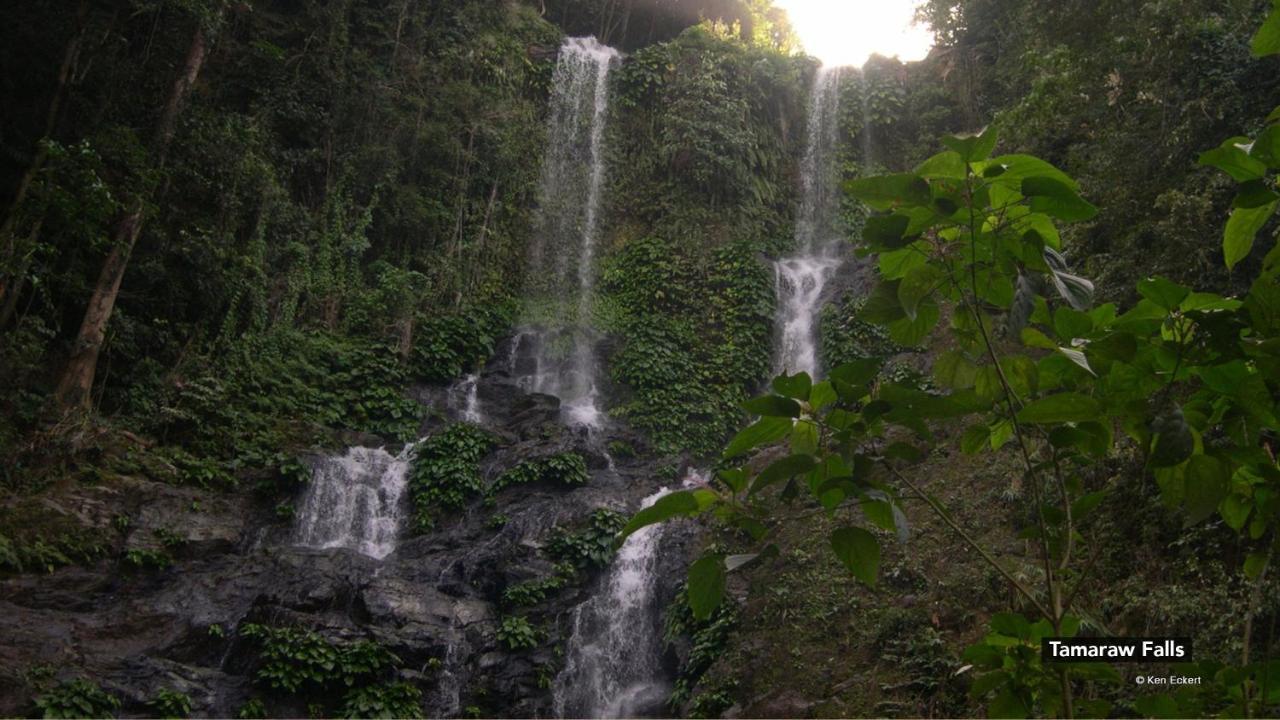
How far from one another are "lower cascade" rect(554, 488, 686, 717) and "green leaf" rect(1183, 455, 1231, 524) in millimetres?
8952

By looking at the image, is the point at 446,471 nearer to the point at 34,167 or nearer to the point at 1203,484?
the point at 34,167

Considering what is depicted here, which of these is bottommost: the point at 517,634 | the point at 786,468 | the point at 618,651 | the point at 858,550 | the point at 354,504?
the point at 618,651

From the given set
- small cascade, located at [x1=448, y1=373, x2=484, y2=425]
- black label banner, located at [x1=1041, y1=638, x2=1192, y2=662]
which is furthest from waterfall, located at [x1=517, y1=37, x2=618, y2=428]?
black label banner, located at [x1=1041, y1=638, x2=1192, y2=662]

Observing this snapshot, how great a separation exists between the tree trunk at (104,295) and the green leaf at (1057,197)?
11.9 meters

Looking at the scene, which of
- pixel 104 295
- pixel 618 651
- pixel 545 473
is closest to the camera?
pixel 618 651

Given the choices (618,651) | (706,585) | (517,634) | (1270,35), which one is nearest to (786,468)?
(706,585)

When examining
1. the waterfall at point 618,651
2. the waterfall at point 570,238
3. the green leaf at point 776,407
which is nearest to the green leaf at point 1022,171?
the green leaf at point 776,407

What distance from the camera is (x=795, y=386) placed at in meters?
1.27

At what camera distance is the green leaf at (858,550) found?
3.93ft

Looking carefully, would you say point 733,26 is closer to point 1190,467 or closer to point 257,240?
point 257,240

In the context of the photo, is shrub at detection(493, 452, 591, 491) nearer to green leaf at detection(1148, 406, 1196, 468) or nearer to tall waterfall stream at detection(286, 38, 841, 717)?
tall waterfall stream at detection(286, 38, 841, 717)

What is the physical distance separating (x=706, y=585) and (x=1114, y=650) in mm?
689

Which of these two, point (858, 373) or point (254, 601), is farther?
point (254, 601)

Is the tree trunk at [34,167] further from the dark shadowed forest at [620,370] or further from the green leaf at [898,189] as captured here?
the green leaf at [898,189]
